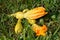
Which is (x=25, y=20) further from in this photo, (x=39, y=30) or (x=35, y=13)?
(x=39, y=30)

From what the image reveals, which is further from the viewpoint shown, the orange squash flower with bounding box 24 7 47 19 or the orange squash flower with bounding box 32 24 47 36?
the orange squash flower with bounding box 24 7 47 19

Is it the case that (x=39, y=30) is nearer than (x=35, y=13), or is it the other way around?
(x=39, y=30)

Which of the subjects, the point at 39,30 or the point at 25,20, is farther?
the point at 25,20

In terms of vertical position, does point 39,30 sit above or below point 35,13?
below

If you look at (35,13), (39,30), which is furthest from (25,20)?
(39,30)
